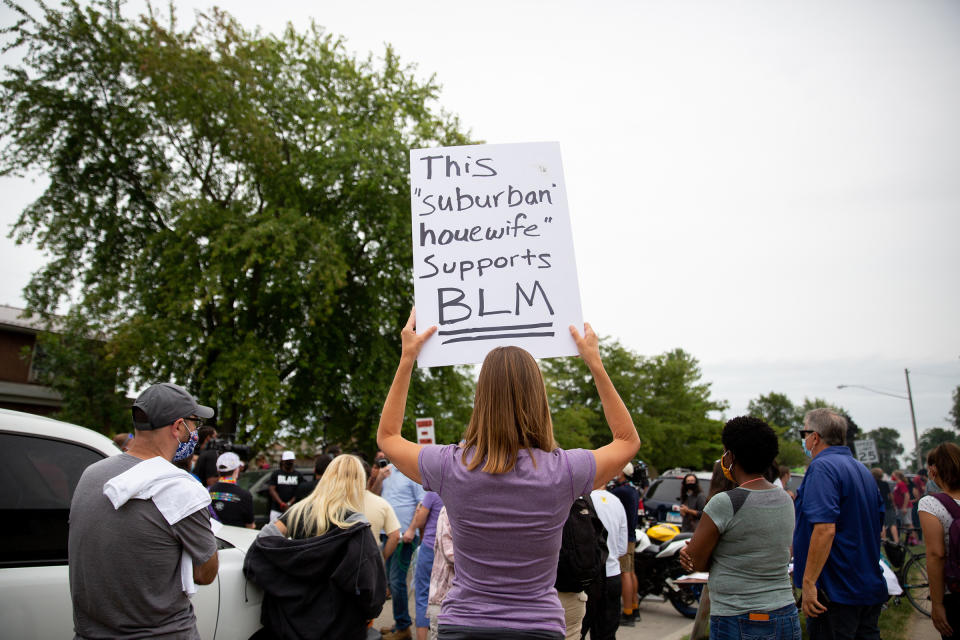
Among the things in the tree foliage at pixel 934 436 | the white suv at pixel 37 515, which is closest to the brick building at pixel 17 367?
the white suv at pixel 37 515

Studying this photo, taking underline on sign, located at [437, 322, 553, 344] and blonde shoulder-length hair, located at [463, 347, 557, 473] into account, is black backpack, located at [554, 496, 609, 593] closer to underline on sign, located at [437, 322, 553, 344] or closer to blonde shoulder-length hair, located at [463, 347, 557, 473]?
underline on sign, located at [437, 322, 553, 344]

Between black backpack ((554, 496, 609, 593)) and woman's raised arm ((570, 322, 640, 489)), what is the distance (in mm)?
1166

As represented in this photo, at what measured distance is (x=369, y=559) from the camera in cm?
405

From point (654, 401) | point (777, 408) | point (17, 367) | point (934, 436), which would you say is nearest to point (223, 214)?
point (17, 367)

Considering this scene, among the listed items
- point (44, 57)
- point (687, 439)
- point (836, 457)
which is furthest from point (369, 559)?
point (687, 439)

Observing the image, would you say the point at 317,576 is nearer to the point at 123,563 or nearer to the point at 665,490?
the point at 123,563

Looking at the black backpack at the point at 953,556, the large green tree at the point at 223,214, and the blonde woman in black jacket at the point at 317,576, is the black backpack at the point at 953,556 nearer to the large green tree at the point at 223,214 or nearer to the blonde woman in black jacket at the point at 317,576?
the blonde woman in black jacket at the point at 317,576

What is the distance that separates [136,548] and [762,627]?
2.95 metres

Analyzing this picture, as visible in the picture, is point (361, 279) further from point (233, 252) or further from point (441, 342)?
point (441, 342)

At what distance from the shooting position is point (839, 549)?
383 centimetres

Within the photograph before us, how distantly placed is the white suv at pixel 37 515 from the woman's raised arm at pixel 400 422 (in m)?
1.84

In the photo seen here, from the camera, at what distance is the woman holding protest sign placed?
211 cm

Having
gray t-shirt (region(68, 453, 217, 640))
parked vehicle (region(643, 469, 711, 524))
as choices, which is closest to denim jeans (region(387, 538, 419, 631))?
gray t-shirt (region(68, 453, 217, 640))

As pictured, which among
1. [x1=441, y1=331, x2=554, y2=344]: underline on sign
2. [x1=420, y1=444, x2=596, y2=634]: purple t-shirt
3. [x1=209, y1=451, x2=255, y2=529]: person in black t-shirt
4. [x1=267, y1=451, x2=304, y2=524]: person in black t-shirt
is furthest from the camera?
[x1=267, y1=451, x2=304, y2=524]: person in black t-shirt
